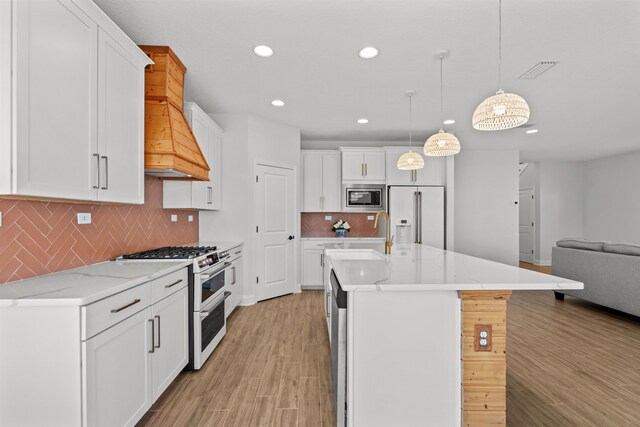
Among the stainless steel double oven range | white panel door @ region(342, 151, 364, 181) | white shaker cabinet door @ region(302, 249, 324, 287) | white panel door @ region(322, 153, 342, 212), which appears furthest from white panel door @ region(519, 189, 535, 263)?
the stainless steel double oven range

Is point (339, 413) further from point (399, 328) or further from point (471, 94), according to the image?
point (471, 94)

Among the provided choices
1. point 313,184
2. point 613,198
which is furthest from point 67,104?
point 613,198

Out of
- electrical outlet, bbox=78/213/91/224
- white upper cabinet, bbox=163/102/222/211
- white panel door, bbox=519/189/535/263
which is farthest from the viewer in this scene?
white panel door, bbox=519/189/535/263

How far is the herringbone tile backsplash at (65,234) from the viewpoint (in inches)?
62.6

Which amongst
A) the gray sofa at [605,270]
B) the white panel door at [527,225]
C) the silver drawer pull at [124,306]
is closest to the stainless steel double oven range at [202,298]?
the silver drawer pull at [124,306]

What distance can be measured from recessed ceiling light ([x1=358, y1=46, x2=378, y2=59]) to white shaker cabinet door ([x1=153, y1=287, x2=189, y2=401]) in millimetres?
2512

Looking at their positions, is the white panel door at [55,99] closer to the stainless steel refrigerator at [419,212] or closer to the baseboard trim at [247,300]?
the baseboard trim at [247,300]

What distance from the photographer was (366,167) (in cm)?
523

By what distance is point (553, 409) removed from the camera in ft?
6.40

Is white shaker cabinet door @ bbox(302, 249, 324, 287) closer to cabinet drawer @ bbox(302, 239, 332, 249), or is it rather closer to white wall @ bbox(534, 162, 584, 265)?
cabinet drawer @ bbox(302, 239, 332, 249)

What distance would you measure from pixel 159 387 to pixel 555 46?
403 cm

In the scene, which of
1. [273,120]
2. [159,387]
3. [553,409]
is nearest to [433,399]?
[553,409]

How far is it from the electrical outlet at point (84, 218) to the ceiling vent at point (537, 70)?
407 centimetres

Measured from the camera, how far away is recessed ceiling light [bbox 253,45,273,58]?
2.54m
